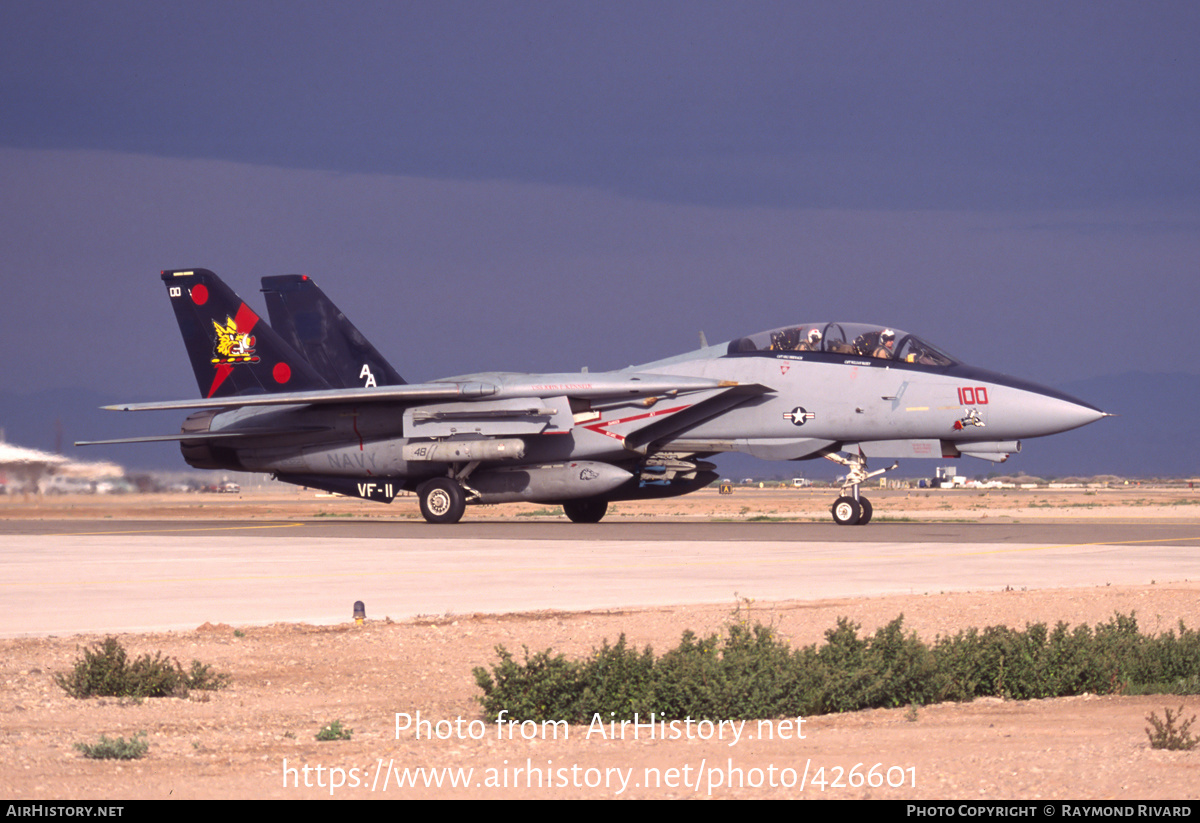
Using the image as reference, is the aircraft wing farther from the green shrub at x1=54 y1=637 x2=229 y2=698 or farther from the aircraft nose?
the green shrub at x1=54 y1=637 x2=229 y2=698

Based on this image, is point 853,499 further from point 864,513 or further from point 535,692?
point 535,692

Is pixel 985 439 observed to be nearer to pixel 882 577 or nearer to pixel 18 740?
pixel 882 577

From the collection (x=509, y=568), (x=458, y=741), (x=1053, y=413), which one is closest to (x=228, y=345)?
(x=509, y=568)

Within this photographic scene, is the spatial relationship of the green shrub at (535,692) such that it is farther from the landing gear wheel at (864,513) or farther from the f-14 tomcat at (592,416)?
the landing gear wheel at (864,513)

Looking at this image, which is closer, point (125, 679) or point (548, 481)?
point (125, 679)

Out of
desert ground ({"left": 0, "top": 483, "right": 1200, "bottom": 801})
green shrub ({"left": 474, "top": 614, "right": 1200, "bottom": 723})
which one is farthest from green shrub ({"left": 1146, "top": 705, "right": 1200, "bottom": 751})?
green shrub ({"left": 474, "top": 614, "right": 1200, "bottom": 723})

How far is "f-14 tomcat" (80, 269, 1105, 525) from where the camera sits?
78.1 feet

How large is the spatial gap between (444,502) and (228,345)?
6.56 meters

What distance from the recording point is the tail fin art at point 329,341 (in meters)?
30.5

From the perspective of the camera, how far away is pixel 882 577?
1389 centimetres

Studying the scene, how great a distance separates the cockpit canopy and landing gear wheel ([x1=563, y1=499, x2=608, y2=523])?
507cm

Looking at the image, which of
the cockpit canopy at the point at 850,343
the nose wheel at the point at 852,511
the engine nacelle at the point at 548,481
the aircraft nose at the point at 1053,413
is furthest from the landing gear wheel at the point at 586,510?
the aircraft nose at the point at 1053,413

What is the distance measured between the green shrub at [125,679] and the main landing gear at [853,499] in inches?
732

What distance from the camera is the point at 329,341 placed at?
100 feet
